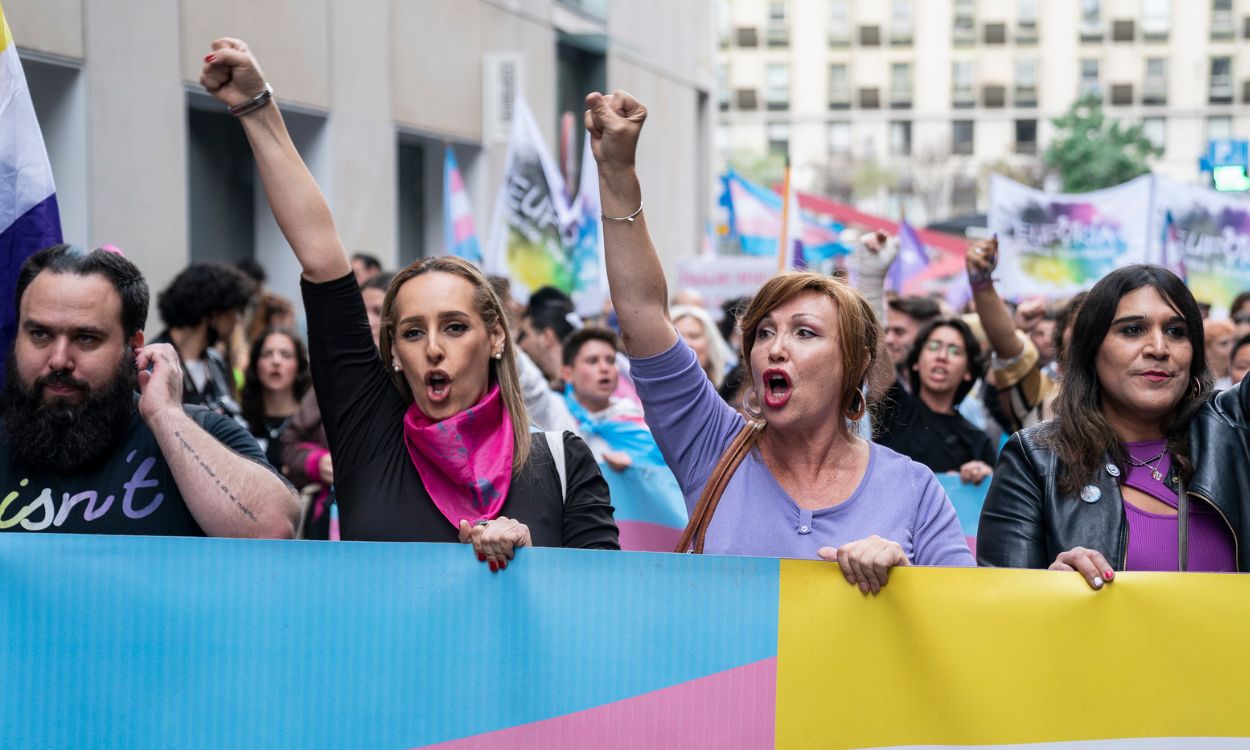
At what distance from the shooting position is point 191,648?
9.20 ft

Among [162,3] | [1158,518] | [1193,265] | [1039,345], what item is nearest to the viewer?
[1158,518]

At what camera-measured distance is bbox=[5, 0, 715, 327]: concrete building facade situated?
8.55 meters

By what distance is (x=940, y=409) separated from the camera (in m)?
5.86

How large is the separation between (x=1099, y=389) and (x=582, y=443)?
115 cm

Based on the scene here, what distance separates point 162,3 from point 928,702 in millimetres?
8036

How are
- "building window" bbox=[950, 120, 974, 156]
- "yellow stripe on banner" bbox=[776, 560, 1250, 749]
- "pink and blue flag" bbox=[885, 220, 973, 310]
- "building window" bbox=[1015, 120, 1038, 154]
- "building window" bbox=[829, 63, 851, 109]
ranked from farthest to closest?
"building window" bbox=[829, 63, 851, 109], "building window" bbox=[950, 120, 974, 156], "building window" bbox=[1015, 120, 1038, 154], "pink and blue flag" bbox=[885, 220, 973, 310], "yellow stripe on banner" bbox=[776, 560, 1250, 749]

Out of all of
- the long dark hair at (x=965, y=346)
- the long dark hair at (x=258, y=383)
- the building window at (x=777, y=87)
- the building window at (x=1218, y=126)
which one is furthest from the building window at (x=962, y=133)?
the long dark hair at (x=258, y=383)

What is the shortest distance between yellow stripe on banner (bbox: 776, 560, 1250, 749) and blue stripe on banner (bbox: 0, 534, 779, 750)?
12 cm

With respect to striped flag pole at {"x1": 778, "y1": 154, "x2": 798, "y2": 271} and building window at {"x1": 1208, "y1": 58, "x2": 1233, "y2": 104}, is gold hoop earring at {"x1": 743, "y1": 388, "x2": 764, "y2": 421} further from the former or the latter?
building window at {"x1": 1208, "y1": 58, "x2": 1233, "y2": 104}

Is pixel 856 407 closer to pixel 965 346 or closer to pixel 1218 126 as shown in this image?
pixel 965 346

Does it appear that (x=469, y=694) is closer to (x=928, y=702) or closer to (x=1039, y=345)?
(x=928, y=702)

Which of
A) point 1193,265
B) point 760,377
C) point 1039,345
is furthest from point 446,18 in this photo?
point 760,377

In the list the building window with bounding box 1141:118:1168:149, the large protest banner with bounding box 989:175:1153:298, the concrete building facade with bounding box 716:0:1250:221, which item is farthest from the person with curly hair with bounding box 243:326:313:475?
the building window with bounding box 1141:118:1168:149

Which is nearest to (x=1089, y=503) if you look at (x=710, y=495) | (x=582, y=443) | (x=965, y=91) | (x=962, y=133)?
(x=710, y=495)
